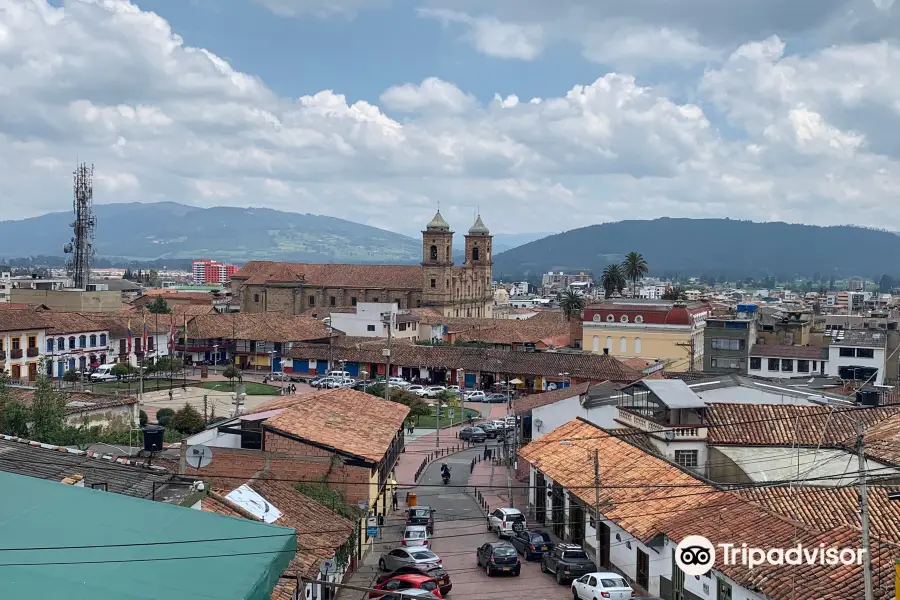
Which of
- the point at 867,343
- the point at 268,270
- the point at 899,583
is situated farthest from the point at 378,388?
the point at 268,270

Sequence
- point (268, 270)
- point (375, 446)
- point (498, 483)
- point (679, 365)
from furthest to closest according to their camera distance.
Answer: point (268, 270) → point (679, 365) → point (498, 483) → point (375, 446)

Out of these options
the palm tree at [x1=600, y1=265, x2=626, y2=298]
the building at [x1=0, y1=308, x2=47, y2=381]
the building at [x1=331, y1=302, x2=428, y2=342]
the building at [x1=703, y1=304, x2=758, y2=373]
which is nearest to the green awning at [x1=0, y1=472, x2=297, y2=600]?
the building at [x1=0, y1=308, x2=47, y2=381]

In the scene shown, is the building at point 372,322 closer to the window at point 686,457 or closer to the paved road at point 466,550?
the paved road at point 466,550

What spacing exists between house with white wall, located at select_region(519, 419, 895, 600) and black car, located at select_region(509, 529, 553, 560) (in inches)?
48.6

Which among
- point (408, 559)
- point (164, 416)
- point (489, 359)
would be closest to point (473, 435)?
point (164, 416)

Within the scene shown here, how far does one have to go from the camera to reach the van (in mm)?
66438

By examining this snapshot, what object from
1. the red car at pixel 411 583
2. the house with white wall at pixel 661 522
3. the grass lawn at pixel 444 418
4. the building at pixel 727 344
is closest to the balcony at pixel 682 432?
the house with white wall at pixel 661 522

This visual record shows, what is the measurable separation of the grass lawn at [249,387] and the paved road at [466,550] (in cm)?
2494

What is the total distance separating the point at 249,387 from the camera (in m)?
69.9

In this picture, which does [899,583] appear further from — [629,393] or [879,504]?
[629,393]

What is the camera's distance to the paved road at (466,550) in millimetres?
25016

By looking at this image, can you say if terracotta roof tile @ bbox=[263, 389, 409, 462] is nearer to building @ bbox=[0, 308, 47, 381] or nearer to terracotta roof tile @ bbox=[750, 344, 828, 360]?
building @ bbox=[0, 308, 47, 381]

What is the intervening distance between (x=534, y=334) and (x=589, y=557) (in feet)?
195

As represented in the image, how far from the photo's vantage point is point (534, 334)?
87.2m
